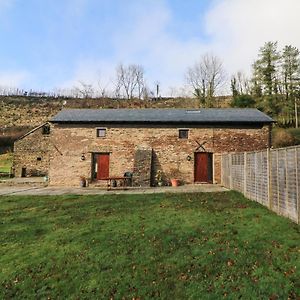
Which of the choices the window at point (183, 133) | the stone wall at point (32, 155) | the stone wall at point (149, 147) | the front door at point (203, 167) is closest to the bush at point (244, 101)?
the stone wall at point (149, 147)

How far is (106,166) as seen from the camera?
793 inches

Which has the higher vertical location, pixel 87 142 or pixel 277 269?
pixel 87 142

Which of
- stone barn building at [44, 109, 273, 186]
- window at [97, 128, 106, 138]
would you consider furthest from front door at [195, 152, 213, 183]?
window at [97, 128, 106, 138]

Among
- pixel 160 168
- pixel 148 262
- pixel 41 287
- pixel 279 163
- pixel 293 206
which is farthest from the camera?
pixel 160 168

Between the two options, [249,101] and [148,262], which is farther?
[249,101]

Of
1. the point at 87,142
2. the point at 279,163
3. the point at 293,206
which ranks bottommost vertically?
the point at 293,206

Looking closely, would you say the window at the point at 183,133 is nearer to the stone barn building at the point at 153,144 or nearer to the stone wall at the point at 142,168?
the stone barn building at the point at 153,144

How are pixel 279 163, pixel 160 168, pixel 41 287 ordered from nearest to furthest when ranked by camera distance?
pixel 41 287
pixel 279 163
pixel 160 168

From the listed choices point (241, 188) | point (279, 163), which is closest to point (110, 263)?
point (279, 163)

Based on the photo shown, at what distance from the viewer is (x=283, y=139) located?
94.2 feet

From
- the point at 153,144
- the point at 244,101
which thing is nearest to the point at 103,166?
the point at 153,144

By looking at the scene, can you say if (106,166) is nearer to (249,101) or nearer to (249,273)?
(249,273)

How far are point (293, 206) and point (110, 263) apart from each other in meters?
5.10

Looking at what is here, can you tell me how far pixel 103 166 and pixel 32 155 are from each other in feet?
37.8
